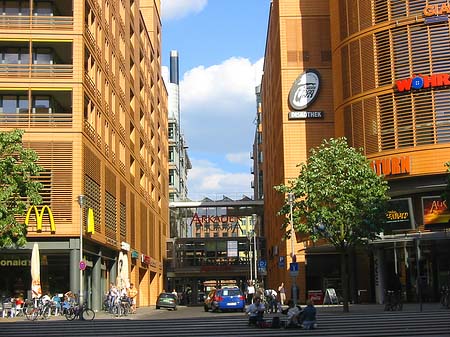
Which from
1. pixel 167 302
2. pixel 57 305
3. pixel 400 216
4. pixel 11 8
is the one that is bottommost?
pixel 167 302

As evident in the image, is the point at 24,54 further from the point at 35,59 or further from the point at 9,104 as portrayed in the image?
the point at 9,104

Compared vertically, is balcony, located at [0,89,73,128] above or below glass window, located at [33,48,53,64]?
below

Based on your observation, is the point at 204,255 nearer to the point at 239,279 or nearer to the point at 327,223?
the point at 239,279

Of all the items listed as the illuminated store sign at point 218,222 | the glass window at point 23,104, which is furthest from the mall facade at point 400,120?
the illuminated store sign at point 218,222

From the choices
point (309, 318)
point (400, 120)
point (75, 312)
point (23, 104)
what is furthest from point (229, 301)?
point (309, 318)

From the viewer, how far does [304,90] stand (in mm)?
63344

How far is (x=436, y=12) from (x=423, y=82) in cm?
473

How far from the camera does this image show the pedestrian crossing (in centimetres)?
2416

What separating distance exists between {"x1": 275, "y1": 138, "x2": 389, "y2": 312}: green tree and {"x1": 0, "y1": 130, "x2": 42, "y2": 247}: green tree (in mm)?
13584

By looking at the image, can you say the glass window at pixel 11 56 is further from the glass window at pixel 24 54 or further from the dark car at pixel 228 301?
the dark car at pixel 228 301

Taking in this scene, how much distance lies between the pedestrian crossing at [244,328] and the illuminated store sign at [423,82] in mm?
19890

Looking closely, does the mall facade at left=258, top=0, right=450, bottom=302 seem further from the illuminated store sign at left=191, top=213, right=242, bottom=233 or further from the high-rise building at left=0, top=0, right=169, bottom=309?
the illuminated store sign at left=191, top=213, right=242, bottom=233

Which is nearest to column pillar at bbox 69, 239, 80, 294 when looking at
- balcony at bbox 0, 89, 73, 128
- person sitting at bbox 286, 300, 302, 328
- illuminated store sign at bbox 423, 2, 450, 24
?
balcony at bbox 0, 89, 73, 128

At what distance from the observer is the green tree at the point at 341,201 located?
3738 centimetres
